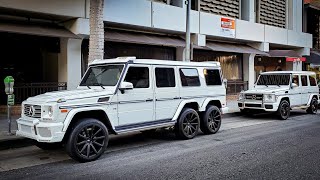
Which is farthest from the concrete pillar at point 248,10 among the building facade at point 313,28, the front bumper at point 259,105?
the front bumper at point 259,105

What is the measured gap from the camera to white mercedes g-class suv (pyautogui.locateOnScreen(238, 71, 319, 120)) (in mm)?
13031

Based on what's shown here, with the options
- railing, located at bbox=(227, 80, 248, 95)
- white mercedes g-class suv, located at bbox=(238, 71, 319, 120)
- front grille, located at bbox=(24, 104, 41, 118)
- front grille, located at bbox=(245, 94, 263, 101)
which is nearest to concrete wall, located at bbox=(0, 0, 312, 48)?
railing, located at bbox=(227, 80, 248, 95)

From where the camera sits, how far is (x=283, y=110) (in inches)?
523

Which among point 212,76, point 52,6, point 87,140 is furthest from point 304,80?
point 87,140

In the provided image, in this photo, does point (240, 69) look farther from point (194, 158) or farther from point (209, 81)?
point (194, 158)

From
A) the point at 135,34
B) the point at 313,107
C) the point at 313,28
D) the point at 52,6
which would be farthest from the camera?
the point at 313,28

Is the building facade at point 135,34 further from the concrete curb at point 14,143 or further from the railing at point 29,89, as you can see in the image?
the concrete curb at point 14,143

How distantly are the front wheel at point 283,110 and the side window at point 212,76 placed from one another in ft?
13.7

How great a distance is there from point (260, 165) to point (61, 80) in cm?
1017

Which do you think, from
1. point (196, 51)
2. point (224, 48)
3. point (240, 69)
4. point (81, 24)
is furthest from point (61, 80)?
point (240, 69)

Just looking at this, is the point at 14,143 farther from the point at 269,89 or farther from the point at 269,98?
the point at 269,89

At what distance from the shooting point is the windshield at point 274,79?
552 inches

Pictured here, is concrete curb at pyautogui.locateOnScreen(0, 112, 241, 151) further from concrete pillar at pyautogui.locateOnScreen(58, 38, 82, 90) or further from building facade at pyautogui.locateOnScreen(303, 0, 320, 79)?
building facade at pyautogui.locateOnScreen(303, 0, 320, 79)

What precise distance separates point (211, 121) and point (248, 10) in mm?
14656
